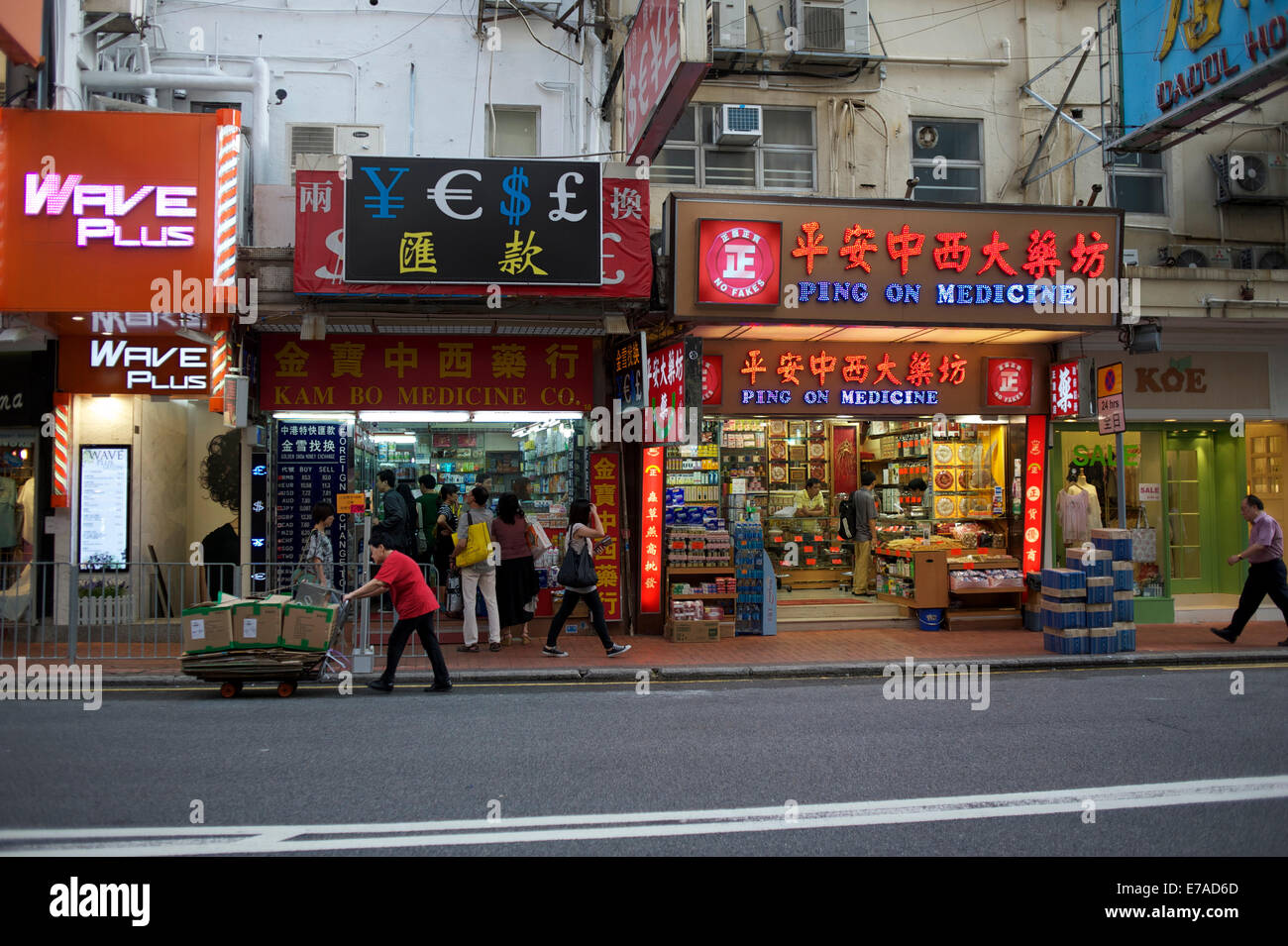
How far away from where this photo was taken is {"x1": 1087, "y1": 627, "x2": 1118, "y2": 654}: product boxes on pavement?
40.4 feet

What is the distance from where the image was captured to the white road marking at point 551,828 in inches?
199

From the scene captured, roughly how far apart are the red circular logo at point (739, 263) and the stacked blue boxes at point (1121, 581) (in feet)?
18.0

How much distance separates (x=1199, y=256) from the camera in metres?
16.1

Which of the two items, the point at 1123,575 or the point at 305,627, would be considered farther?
the point at 1123,575

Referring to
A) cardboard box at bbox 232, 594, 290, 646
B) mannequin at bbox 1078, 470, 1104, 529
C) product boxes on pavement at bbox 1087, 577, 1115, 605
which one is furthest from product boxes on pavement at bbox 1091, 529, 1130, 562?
cardboard box at bbox 232, 594, 290, 646

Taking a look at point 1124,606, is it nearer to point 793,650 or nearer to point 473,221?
point 793,650

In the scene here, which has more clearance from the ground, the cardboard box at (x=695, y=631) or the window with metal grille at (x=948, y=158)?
the window with metal grille at (x=948, y=158)

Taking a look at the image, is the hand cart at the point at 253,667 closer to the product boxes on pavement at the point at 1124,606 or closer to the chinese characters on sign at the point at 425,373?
the chinese characters on sign at the point at 425,373

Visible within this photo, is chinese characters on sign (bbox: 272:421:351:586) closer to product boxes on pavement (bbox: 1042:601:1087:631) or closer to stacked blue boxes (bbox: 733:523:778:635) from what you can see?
stacked blue boxes (bbox: 733:523:778:635)

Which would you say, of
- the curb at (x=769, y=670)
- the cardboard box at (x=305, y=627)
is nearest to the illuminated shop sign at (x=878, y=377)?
the curb at (x=769, y=670)

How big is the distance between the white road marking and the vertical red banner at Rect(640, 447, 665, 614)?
8.31 meters

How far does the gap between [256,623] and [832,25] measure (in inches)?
490

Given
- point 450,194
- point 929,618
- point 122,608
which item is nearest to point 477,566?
point 450,194

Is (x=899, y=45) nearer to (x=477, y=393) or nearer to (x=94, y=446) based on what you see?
(x=477, y=393)
